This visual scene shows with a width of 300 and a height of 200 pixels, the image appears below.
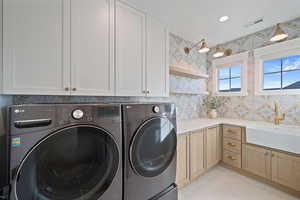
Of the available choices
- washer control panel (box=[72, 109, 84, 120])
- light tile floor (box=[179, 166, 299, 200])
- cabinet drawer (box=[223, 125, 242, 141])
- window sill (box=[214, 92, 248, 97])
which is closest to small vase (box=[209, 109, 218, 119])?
window sill (box=[214, 92, 248, 97])

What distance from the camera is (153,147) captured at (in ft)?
3.51

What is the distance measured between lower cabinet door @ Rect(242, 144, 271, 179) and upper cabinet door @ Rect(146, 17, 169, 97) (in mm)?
1658

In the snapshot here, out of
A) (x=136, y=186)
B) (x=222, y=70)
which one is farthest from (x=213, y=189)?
(x=222, y=70)

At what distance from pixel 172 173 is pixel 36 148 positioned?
113 centimetres

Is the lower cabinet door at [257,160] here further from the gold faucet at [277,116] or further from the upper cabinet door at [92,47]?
the upper cabinet door at [92,47]

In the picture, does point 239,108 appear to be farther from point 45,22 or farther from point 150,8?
point 45,22

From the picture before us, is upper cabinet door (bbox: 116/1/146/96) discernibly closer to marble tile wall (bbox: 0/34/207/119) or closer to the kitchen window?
marble tile wall (bbox: 0/34/207/119)

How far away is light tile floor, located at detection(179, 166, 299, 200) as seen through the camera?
62.6 inches

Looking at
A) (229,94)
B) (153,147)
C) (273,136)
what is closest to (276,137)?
(273,136)

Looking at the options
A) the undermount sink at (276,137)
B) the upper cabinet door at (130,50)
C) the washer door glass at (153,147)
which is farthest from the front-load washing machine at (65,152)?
the undermount sink at (276,137)

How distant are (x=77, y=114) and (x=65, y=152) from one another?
0.23 meters

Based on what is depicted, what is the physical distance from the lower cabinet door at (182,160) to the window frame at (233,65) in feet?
5.87

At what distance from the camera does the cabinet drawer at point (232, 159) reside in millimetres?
2074

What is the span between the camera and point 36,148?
0.62 m
